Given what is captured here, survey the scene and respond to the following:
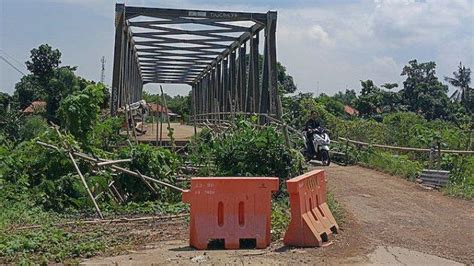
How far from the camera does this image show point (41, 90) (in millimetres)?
36125

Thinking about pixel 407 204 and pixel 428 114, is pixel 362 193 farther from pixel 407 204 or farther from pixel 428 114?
pixel 428 114

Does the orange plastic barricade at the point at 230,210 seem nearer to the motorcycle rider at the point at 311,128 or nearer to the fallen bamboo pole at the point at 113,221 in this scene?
the fallen bamboo pole at the point at 113,221

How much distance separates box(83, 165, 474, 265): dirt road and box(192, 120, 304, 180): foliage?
1117 mm

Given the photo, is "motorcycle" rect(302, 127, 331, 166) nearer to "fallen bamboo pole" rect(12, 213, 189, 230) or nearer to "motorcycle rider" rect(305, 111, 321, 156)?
"motorcycle rider" rect(305, 111, 321, 156)

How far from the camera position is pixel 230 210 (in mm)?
7922

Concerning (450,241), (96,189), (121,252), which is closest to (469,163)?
(450,241)

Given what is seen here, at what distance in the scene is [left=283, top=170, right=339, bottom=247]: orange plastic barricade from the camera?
7.68 m

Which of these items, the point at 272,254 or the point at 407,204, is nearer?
the point at 272,254

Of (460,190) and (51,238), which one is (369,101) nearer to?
(460,190)

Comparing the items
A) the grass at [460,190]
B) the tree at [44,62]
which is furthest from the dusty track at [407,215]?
the tree at [44,62]

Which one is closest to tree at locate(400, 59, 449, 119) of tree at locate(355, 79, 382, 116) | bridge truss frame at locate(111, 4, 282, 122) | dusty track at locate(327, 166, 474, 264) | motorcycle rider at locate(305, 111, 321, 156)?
tree at locate(355, 79, 382, 116)

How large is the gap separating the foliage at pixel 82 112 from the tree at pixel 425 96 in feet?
138

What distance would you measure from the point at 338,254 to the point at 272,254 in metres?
0.74

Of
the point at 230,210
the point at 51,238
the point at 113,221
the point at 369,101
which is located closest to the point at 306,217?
the point at 230,210
